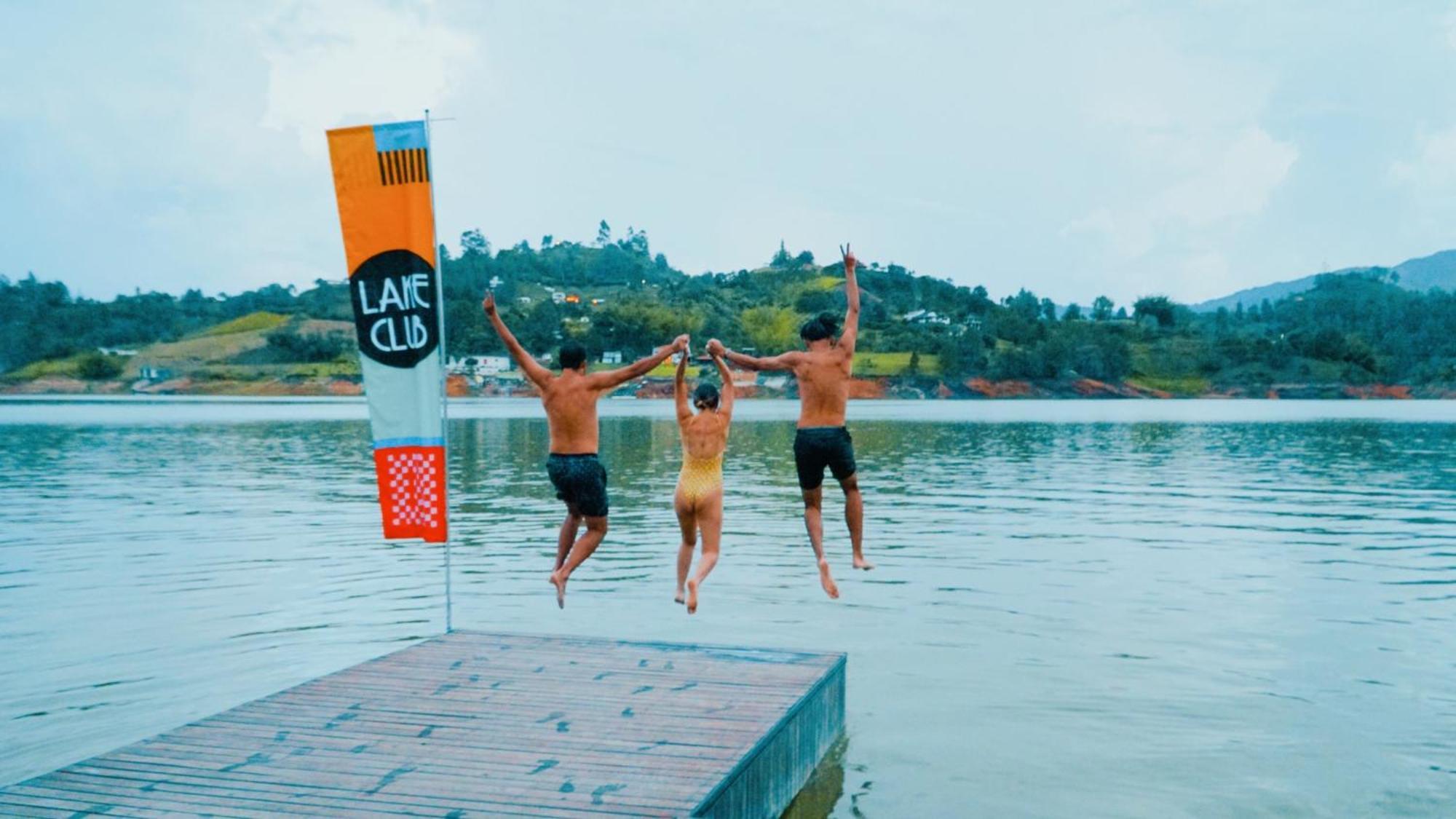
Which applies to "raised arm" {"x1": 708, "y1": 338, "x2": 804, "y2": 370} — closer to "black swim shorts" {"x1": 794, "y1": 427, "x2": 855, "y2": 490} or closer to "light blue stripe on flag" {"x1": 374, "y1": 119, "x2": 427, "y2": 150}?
"black swim shorts" {"x1": 794, "y1": 427, "x2": 855, "y2": 490}

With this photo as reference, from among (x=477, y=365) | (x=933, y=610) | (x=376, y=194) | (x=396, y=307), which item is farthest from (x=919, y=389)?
(x=376, y=194)

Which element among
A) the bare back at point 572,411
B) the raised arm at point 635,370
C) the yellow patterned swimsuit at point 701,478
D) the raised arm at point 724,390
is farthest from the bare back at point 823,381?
the bare back at point 572,411

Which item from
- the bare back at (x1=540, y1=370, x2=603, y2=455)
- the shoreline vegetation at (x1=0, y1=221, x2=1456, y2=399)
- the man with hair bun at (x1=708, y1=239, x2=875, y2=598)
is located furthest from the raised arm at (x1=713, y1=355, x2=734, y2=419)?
the shoreline vegetation at (x1=0, y1=221, x2=1456, y2=399)

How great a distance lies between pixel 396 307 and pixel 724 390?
3.24 meters

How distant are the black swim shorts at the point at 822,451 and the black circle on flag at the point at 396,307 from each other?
358 centimetres

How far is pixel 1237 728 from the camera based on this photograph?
12891mm

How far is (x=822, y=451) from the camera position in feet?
36.0

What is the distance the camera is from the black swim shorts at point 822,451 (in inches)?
432

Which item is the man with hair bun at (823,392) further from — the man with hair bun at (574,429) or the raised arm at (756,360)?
the man with hair bun at (574,429)

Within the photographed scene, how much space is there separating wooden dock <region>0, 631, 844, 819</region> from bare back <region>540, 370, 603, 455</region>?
78.5 inches

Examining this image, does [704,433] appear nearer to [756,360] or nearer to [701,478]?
[701,478]

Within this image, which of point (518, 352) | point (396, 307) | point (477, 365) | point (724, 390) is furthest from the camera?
point (477, 365)

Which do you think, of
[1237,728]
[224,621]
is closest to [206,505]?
[224,621]

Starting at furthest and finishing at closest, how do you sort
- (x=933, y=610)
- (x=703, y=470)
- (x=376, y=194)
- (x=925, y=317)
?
1. (x=925, y=317)
2. (x=933, y=610)
3. (x=376, y=194)
4. (x=703, y=470)
